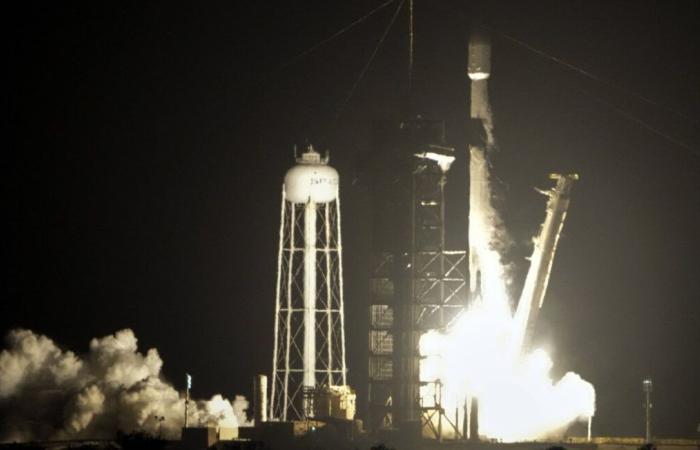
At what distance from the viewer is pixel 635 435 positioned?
335 ft

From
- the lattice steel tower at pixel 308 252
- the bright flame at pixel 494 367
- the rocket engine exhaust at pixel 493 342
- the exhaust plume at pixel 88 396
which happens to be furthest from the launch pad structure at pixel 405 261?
the exhaust plume at pixel 88 396

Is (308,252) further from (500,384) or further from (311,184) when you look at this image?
(500,384)

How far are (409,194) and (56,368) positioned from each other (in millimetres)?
18096

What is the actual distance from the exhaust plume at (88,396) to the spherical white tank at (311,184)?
34.8 ft

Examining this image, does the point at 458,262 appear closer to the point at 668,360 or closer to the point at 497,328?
the point at 497,328

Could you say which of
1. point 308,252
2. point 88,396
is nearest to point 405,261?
point 308,252

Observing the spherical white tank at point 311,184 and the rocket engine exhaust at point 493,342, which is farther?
the spherical white tank at point 311,184

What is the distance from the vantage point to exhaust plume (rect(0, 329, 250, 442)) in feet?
280

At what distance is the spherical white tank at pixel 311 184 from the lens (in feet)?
281

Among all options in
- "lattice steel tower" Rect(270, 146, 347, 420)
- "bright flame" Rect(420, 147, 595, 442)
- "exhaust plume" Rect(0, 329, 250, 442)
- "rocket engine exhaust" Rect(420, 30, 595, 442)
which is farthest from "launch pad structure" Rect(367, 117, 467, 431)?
"exhaust plume" Rect(0, 329, 250, 442)

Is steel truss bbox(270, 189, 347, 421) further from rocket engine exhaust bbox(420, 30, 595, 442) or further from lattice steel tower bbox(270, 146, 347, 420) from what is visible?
rocket engine exhaust bbox(420, 30, 595, 442)

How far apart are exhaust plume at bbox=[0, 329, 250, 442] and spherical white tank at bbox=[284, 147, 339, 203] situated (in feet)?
34.8

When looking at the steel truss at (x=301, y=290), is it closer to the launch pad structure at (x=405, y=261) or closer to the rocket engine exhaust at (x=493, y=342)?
the launch pad structure at (x=405, y=261)

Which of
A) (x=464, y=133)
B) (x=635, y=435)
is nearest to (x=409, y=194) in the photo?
(x=464, y=133)
